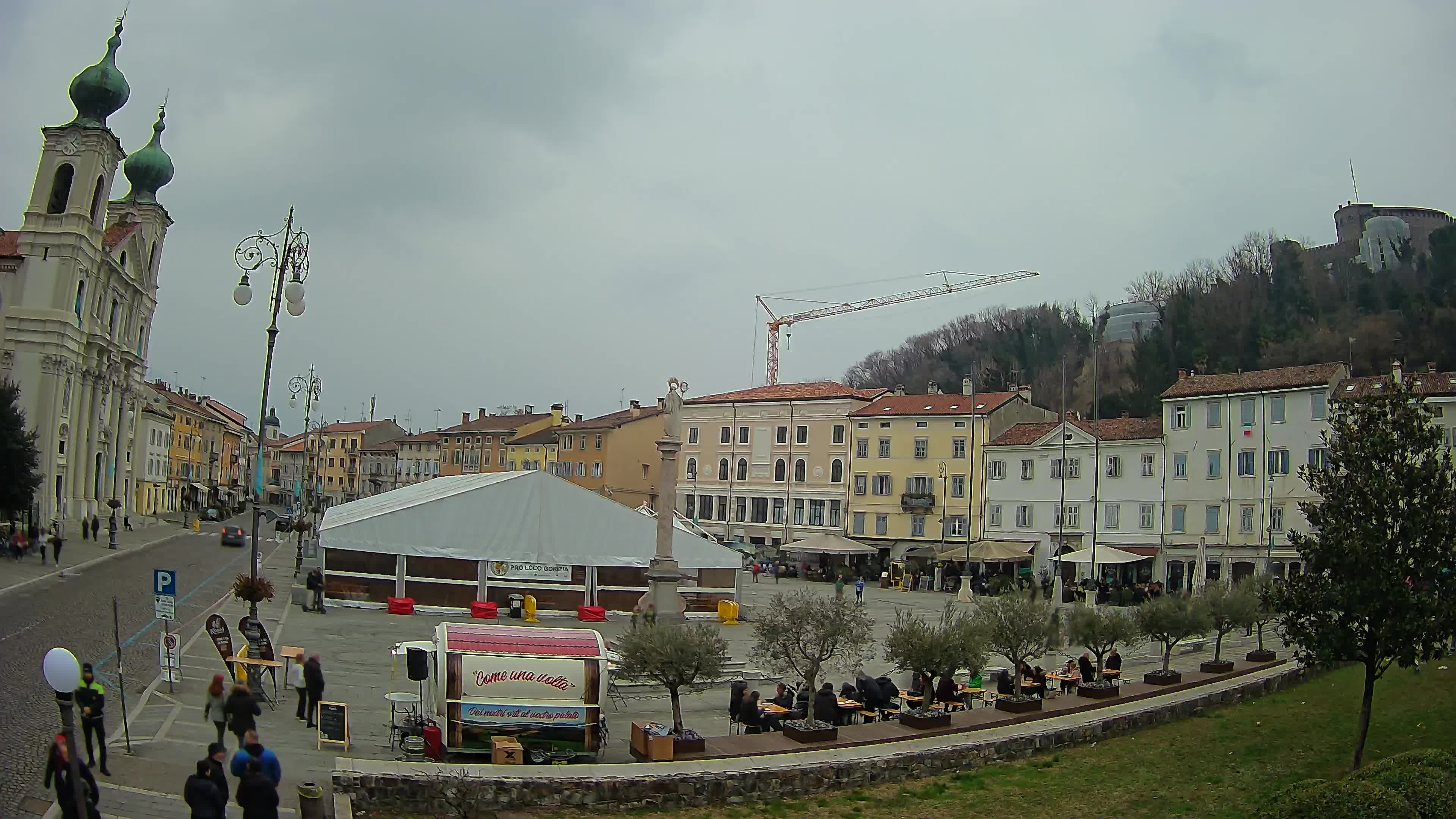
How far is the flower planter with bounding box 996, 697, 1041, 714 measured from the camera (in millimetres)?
18938

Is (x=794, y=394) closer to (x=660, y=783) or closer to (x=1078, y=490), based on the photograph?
(x=1078, y=490)

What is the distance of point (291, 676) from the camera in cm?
1972

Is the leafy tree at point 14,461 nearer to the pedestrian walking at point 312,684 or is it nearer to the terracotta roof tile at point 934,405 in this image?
the pedestrian walking at point 312,684

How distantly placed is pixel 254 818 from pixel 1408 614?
15.0 metres

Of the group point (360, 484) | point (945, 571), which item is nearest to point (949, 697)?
point (945, 571)

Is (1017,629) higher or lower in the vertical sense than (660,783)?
higher

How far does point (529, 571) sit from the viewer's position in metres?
35.5

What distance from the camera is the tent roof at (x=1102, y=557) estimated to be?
156 ft

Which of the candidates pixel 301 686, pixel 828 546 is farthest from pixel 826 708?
pixel 828 546

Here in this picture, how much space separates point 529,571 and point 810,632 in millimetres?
19543

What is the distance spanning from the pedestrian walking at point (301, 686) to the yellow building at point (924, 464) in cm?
4468

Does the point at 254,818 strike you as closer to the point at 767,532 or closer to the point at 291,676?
the point at 291,676

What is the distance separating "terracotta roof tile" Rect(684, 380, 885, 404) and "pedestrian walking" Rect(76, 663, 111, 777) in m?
56.2

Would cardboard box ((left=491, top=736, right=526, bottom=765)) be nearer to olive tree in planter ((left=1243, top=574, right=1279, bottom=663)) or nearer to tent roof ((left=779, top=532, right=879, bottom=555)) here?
olive tree in planter ((left=1243, top=574, right=1279, bottom=663))
